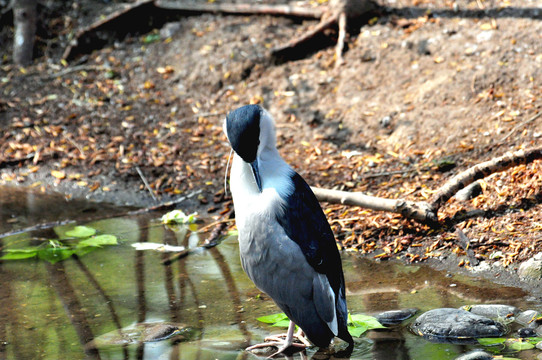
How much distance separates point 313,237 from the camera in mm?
3953

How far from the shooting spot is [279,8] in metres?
9.41

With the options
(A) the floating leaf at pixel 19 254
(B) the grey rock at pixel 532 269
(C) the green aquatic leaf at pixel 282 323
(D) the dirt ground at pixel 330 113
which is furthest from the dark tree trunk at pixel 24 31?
(B) the grey rock at pixel 532 269

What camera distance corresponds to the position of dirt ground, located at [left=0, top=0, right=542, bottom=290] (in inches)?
220

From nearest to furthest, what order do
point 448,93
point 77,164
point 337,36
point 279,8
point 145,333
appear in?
point 145,333, point 448,93, point 77,164, point 337,36, point 279,8

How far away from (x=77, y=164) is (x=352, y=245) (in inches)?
151

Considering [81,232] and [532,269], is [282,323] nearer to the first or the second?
[532,269]

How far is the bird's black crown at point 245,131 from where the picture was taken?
370 centimetres

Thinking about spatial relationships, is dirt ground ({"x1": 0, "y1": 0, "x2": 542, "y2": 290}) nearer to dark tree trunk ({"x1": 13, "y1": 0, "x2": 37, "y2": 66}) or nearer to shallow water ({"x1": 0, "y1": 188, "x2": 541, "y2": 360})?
dark tree trunk ({"x1": 13, "y1": 0, "x2": 37, "y2": 66})

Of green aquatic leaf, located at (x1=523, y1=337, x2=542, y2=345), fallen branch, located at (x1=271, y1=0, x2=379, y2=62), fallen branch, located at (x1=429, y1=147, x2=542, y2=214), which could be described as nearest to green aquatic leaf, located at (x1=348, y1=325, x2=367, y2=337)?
green aquatic leaf, located at (x1=523, y1=337, x2=542, y2=345)

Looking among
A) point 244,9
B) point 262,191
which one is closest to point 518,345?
point 262,191

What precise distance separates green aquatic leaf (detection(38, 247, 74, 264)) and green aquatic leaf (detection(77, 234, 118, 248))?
4.6 inches

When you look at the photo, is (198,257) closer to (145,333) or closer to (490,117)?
(145,333)

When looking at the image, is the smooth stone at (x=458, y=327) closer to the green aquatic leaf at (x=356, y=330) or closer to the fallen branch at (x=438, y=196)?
the green aquatic leaf at (x=356, y=330)

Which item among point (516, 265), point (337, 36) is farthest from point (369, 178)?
point (337, 36)
